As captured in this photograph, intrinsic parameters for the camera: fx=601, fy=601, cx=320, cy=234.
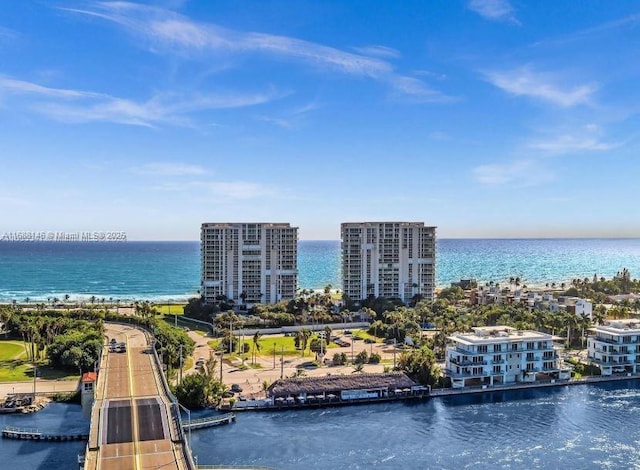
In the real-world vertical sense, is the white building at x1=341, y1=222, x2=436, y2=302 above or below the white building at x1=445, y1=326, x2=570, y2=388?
above

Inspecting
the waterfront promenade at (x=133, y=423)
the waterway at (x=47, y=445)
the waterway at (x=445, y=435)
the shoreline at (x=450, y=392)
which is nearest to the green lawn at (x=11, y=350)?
the waterway at (x=47, y=445)

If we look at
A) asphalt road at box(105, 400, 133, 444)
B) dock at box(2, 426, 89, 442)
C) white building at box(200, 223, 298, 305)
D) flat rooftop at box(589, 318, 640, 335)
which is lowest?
dock at box(2, 426, 89, 442)

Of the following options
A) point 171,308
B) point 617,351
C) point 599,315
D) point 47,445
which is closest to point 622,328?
point 617,351

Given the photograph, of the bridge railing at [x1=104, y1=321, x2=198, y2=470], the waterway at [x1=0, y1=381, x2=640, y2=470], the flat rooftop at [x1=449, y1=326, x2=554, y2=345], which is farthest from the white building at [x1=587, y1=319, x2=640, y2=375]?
the bridge railing at [x1=104, y1=321, x2=198, y2=470]

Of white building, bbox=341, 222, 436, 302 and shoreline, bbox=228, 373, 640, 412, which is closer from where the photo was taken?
shoreline, bbox=228, 373, 640, 412

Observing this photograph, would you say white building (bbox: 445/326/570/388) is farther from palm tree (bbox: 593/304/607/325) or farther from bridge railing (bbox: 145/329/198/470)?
bridge railing (bbox: 145/329/198/470)

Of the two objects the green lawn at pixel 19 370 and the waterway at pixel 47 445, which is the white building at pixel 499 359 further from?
the green lawn at pixel 19 370
